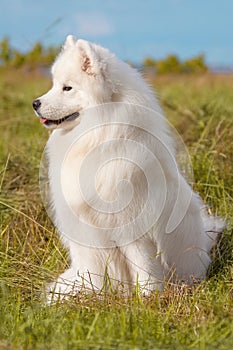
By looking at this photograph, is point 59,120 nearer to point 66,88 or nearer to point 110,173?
point 66,88

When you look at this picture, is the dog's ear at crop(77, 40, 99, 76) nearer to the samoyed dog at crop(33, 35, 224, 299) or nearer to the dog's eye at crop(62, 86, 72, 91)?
the samoyed dog at crop(33, 35, 224, 299)

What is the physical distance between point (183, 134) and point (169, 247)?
265 centimetres

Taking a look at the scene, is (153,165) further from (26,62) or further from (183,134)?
(26,62)

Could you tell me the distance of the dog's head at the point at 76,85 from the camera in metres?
3.47

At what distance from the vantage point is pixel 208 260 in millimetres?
4098

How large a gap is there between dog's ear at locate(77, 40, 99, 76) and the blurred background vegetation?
785 mm

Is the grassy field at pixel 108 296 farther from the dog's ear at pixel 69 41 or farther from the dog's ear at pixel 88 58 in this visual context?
the dog's ear at pixel 69 41

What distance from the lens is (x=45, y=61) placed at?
1045 cm

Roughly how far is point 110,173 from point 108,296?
72 cm

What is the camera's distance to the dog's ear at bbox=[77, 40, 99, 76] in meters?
3.45

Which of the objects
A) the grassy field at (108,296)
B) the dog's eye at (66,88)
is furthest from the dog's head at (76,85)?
the grassy field at (108,296)

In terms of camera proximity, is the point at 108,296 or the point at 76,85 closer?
the point at 108,296

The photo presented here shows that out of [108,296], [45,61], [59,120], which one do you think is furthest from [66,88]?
[45,61]

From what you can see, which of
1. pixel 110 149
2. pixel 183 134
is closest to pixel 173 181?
pixel 110 149
